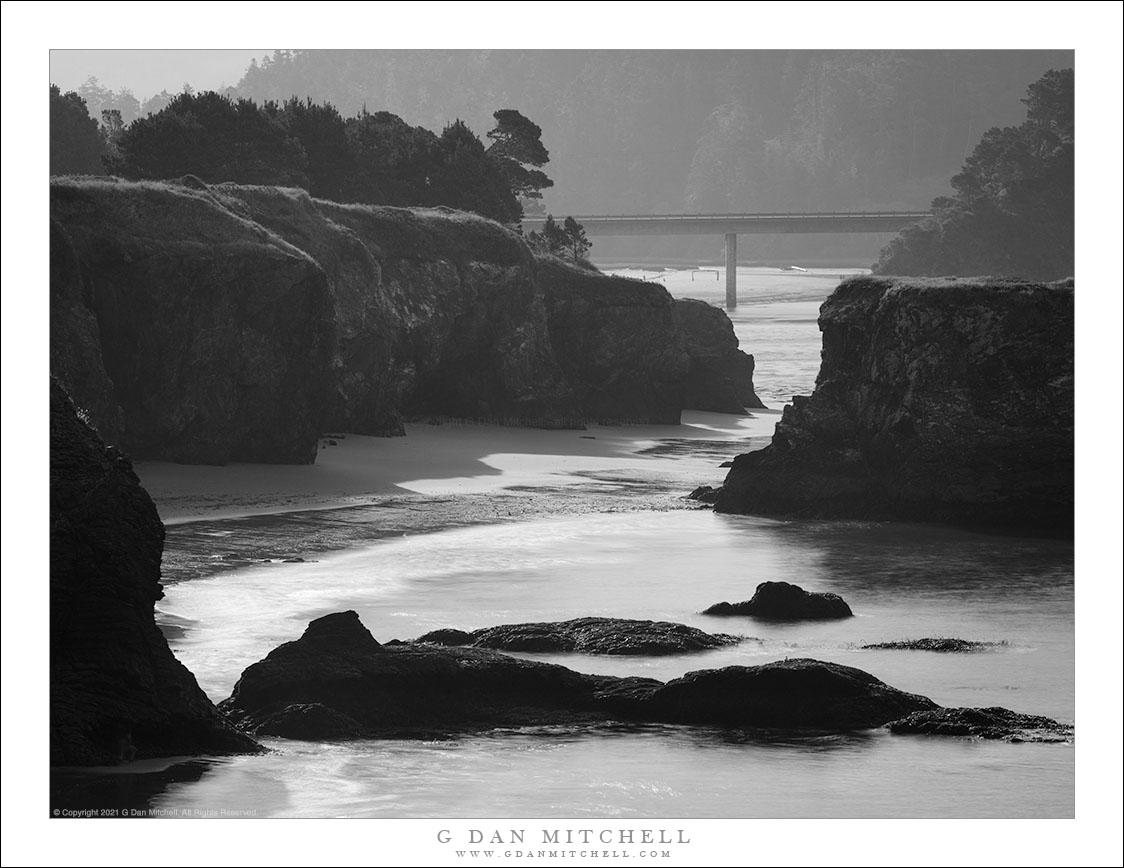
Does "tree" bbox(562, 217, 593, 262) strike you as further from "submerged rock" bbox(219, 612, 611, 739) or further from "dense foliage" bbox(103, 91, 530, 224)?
"submerged rock" bbox(219, 612, 611, 739)

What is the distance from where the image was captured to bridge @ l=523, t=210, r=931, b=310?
32.9m

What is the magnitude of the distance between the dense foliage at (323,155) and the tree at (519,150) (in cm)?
21

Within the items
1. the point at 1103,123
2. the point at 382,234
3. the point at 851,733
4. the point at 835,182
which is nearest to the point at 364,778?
the point at 851,733

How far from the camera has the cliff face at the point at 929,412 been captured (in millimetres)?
27688

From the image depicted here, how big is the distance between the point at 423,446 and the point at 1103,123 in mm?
26078

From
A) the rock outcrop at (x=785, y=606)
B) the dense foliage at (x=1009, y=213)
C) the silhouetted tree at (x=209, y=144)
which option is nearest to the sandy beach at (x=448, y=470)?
the dense foliage at (x=1009, y=213)

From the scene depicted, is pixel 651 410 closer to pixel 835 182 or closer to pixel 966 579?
pixel 835 182

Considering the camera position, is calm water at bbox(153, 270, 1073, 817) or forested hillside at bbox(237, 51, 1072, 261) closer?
calm water at bbox(153, 270, 1073, 817)

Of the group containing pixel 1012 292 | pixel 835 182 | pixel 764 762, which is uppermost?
pixel 835 182

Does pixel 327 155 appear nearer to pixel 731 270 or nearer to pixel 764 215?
pixel 731 270

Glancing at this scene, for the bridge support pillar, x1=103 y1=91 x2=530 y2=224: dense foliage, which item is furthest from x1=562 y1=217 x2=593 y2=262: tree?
the bridge support pillar

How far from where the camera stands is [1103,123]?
13734mm

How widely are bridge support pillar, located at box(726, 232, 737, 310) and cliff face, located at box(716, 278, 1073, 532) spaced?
24.7 feet

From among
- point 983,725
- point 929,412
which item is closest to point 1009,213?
point 929,412
